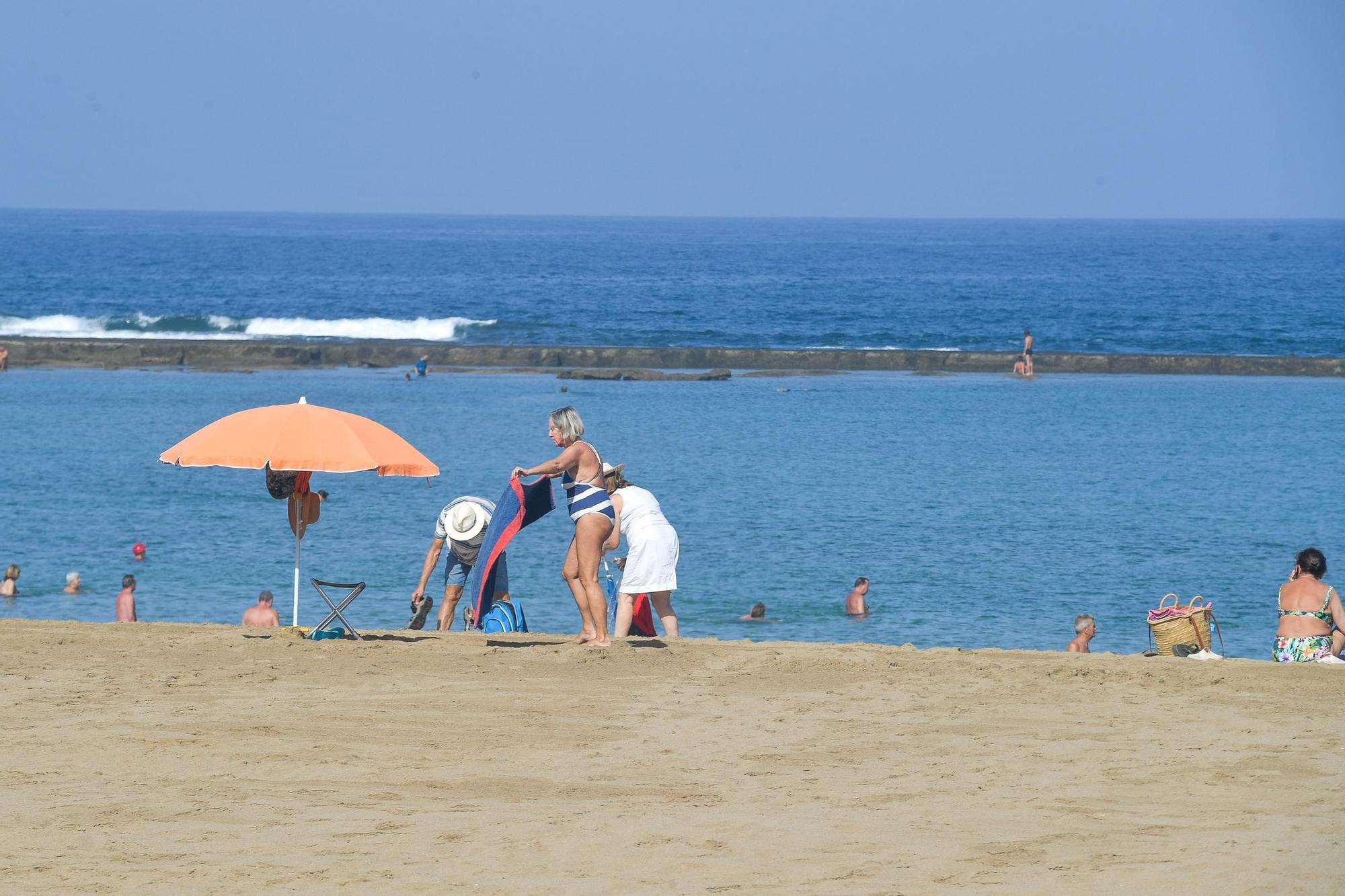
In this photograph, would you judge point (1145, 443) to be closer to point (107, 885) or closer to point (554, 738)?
point (554, 738)

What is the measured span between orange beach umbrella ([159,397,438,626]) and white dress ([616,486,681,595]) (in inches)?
59.9

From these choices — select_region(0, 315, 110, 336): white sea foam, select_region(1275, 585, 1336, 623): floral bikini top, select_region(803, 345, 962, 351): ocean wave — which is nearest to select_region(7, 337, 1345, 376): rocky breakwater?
select_region(803, 345, 962, 351): ocean wave

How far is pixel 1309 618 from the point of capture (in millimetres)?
10328

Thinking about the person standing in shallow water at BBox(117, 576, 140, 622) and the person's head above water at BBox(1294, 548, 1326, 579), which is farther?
the person standing in shallow water at BBox(117, 576, 140, 622)

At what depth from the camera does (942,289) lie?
300ft

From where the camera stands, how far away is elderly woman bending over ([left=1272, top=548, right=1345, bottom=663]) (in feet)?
33.7

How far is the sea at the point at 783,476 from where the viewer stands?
17.3 m

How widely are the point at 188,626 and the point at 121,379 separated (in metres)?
33.7

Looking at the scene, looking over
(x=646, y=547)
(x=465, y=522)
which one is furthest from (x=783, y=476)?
(x=646, y=547)

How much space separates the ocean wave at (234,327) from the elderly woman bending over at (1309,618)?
52.3 m

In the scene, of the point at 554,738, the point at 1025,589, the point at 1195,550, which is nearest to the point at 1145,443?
the point at 1195,550

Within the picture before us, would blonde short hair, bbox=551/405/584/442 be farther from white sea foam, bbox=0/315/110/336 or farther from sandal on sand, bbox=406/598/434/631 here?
white sea foam, bbox=0/315/110/336

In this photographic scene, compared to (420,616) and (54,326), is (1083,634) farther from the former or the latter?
(54,326)

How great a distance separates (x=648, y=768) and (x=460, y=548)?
13.8 feet
